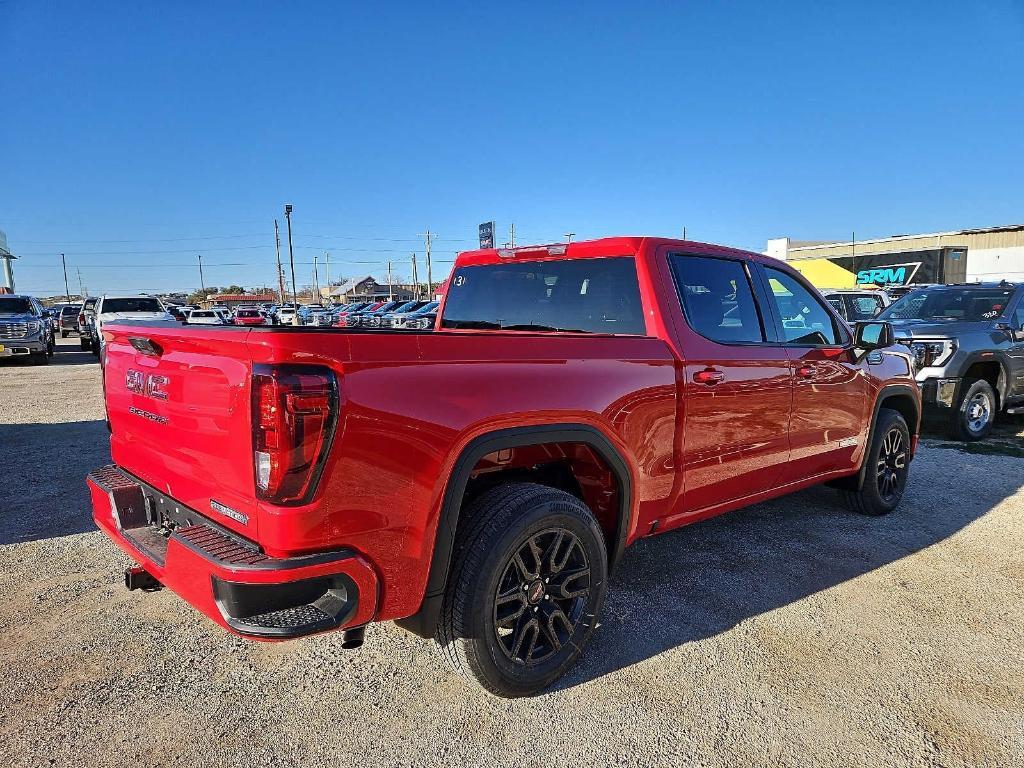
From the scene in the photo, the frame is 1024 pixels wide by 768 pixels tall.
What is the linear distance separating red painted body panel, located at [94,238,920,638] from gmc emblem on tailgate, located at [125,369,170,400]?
0.03 meters

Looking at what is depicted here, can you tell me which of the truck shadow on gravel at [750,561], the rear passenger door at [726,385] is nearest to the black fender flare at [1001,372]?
the truck shadow on gravel at [750,561]

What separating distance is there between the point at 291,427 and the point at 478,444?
27.3 inches

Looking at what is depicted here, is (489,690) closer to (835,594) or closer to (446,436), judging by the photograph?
(446,436)

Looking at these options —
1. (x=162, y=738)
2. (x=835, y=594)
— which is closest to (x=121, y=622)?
(x=162, y=738)

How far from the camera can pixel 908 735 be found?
257 cm

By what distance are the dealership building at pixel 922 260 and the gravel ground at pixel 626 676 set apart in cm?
3345

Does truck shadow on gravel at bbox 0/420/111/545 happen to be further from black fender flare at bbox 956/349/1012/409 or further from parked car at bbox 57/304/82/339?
parked car at bbox 57/304/82/339

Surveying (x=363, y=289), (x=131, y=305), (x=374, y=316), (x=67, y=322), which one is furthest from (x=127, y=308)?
(x=363, y=289)

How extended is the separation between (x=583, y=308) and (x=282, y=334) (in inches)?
78.0

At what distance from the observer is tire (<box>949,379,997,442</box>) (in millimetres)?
7754

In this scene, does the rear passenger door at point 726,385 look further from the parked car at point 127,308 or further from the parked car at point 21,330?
the parked car at point 21,330

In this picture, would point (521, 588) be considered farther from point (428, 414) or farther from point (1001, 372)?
point (1001, 372)

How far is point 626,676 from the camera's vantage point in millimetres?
2947

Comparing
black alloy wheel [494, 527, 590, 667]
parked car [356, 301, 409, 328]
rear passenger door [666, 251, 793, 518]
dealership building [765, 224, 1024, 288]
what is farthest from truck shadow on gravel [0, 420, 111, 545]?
dealership building [765, 224, 1024, 288]
